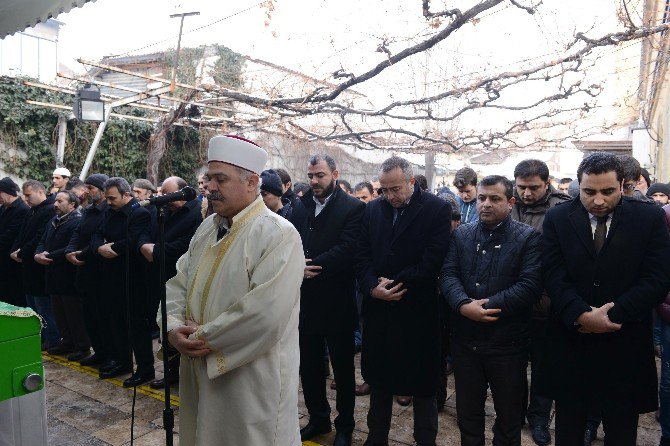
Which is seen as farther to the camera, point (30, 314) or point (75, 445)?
point (75, 445)

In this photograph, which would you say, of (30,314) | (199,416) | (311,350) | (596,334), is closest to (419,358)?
(311,350)

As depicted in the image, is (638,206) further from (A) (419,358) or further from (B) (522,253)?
(A) (419,358)

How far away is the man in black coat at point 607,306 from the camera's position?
2.74m

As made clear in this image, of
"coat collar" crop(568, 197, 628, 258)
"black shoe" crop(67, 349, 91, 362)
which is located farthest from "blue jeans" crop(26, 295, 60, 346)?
"coat collar" crop(568, 197, 628, 258)

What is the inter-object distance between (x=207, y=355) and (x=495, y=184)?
2053 mm

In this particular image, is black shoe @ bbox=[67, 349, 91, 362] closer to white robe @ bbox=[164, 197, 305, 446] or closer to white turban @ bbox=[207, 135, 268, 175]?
white robe @ bbox=[164, 197, 305, 446]

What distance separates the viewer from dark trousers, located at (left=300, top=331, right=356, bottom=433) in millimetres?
3840

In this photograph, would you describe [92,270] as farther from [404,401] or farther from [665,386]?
[665,386]

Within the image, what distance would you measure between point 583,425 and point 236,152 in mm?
2506

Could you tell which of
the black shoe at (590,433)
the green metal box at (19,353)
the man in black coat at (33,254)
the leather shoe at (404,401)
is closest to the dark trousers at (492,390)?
the black shoe at (590,433)

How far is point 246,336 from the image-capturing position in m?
2.41

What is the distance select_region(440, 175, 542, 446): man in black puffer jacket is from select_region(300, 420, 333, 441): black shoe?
1.20 metres

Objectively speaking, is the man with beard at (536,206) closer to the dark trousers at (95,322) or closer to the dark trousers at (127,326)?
the dark trousers at (127,326)

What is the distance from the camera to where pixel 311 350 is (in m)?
3.99
